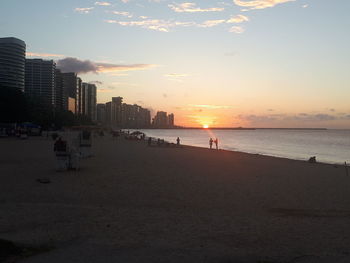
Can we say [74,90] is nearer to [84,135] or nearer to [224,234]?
[84,135]

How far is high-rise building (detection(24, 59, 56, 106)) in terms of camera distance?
149 metres

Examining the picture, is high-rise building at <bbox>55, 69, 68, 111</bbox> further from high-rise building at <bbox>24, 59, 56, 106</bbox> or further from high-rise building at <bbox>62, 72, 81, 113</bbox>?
high-rise building at <bbox>62, 72, 81, 113</bbox>

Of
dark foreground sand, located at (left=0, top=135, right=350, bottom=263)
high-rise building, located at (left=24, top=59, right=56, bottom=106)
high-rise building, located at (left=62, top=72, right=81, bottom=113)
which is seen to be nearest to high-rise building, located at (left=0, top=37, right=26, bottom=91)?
high-rise building, located at (left=24, top=59, right=56, bottom=106)

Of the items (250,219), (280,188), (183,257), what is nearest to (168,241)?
(183,257)

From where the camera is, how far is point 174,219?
26.6ft

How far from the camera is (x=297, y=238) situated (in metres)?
6.77

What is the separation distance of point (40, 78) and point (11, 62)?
47.3 metres

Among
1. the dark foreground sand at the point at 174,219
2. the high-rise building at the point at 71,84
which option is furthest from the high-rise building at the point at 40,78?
the dark foreground sand at the point at 174,219

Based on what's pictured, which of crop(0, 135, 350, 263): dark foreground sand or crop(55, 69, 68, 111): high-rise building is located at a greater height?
crop(55, 69, 68, 111): high-rise building

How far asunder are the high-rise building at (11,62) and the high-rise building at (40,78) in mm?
41563

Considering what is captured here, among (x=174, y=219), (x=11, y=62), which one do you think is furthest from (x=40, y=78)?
(x=174, y=219)

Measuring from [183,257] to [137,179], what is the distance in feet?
30.6

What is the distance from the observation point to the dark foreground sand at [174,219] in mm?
5699

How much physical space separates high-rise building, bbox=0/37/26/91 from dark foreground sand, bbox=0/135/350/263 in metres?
95.1
